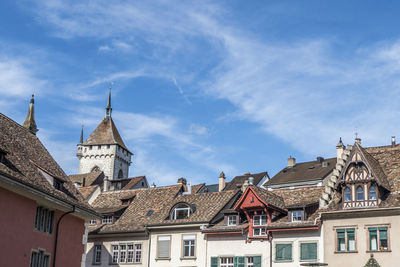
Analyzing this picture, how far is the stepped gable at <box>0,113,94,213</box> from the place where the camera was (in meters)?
30.5

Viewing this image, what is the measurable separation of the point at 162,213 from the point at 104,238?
519 cm

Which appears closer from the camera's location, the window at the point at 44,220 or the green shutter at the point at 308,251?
the window at the point at 44,220

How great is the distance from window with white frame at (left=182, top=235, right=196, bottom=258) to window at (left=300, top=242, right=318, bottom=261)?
9.05 meters

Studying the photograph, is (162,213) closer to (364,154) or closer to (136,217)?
(136,217)

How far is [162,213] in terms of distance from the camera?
5006cm

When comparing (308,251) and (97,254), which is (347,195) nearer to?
(308,251)

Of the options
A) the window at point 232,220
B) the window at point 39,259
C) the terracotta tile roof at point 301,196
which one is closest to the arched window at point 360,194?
the terracotta tile roof at point 301,196

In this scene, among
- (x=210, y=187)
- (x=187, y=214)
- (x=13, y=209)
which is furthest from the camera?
(x=210, y=187)

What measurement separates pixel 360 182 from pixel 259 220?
799 cm

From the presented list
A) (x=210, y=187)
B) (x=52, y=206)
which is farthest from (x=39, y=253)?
(x=210, y=187)

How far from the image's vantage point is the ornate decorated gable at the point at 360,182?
39.2 m

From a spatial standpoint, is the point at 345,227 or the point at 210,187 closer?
the point at 345,227

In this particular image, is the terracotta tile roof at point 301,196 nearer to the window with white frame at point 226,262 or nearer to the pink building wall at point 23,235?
the window with white frame at point 226,262

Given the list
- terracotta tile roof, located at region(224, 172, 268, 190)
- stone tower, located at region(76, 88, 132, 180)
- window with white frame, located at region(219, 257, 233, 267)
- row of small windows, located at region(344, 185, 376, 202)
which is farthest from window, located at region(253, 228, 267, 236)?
stone tower, located at region(76, 88, 132, 180)
